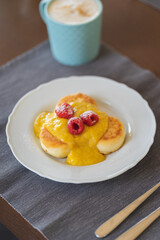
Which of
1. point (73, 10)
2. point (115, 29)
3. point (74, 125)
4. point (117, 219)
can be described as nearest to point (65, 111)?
point (74, 125)

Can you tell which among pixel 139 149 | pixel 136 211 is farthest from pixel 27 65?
pixel 136 211

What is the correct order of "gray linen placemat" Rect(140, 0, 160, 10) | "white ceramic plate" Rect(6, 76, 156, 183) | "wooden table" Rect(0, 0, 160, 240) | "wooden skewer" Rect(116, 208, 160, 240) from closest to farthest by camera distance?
"wooden skewer" Rect(116, 208, 160, 240)
"white ceramic plate" Rect(6, 76, 156, 183)
"wooden table" Rect(0, 0, 160, 240)
"gray linen placemat" Rect(140, 0, 160, 10)

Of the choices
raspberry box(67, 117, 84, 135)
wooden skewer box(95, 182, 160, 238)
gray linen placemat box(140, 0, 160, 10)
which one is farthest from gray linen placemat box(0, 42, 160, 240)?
gray linen placemat box(140, 0, 160, 10)

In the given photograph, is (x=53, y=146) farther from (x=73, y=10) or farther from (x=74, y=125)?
(x=73, y=10)

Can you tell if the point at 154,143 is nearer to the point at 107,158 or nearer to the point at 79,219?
the point at 107,158

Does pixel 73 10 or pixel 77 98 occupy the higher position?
pixel 73 10

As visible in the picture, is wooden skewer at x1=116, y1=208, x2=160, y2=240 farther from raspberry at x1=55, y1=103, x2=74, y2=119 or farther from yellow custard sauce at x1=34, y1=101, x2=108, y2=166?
raspberry at x1=55, y1=103, x2=74, y2=119
